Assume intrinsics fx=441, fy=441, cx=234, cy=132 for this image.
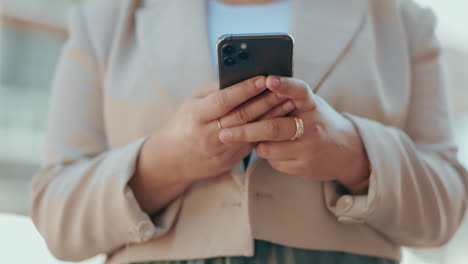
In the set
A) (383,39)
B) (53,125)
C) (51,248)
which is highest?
(383,39)

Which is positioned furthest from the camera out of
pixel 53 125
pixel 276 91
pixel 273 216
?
pixel 53 125

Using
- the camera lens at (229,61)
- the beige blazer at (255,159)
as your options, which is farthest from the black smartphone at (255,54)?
the beige blazer at (255,159)

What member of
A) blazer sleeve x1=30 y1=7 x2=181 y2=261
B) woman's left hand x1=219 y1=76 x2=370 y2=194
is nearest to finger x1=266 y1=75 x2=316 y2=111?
woman's left hand x1=219 y1=76 x2=370 y2=194

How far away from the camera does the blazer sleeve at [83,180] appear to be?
55 cm

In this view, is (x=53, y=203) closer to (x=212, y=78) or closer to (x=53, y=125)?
(x=53, y=125)

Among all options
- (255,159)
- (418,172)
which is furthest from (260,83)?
(418,172)

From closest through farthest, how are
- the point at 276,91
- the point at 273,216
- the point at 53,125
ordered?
the point at 276,91, the point at 273,216, the point at 53,125

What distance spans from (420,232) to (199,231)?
29 cm

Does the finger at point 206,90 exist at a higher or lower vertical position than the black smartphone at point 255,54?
lower

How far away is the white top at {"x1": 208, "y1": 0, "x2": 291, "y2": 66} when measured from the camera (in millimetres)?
588

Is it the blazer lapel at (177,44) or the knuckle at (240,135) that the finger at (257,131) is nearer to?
the knuckle at (240,135)

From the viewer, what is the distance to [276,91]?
16.0 inches

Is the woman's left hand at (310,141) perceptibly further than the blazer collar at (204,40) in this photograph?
No

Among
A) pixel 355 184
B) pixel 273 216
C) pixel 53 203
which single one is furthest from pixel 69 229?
pixel 355 184
